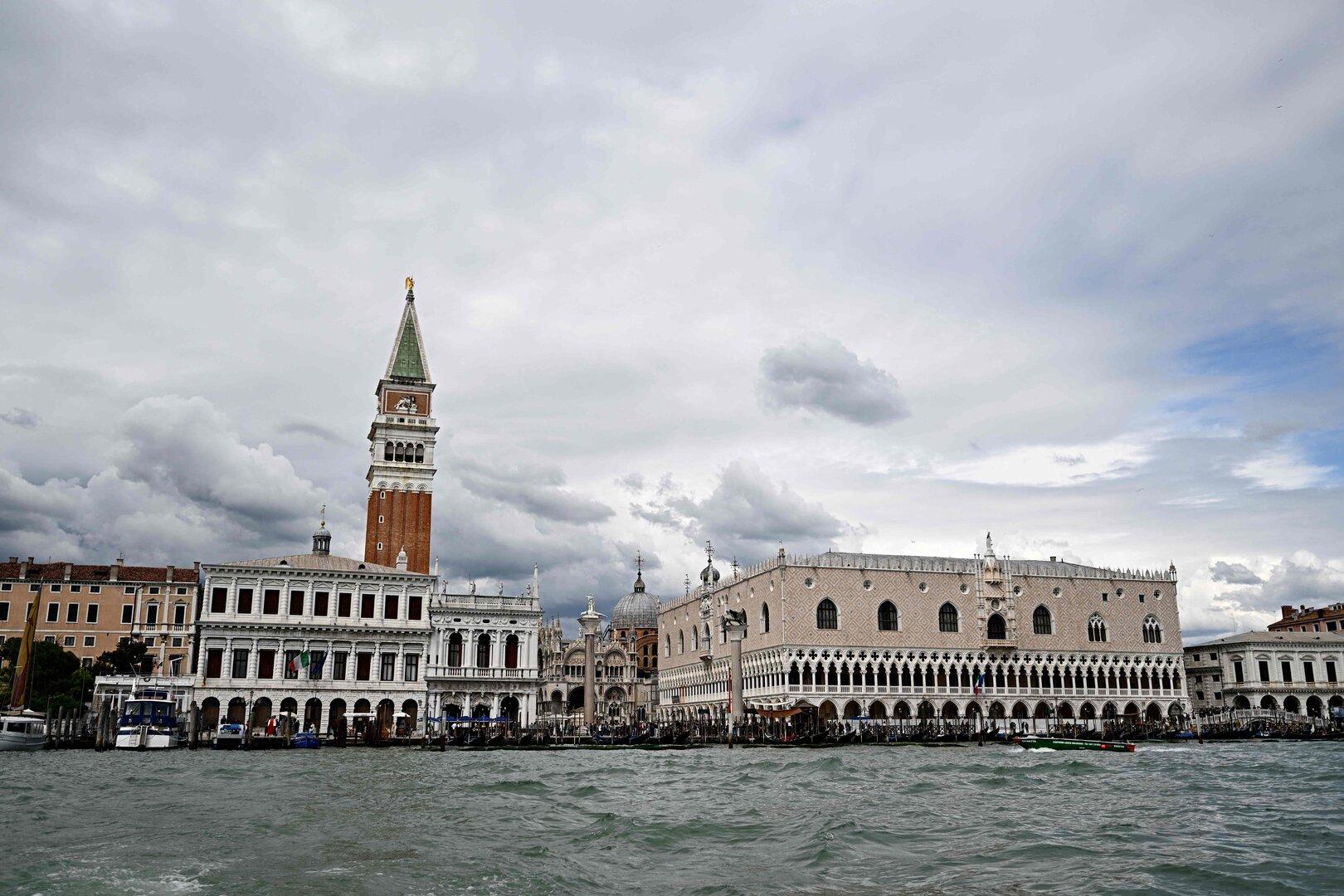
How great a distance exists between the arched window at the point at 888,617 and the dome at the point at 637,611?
140 ft

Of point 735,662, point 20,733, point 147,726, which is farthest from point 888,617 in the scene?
point 20,733

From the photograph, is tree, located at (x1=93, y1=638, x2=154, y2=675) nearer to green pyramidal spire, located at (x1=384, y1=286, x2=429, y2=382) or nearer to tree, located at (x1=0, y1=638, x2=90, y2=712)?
tree, located at (x1=0, y1=638, x2=90, y2=712)

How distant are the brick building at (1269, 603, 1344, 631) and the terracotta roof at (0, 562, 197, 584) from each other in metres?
79.6

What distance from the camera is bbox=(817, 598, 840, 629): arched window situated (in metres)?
66.6

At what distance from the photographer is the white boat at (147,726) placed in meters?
44.2

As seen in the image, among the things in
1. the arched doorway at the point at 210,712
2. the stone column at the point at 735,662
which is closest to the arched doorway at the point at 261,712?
the arched doorway at the point at 210,712

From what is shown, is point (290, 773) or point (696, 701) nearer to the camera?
point (290, 773)

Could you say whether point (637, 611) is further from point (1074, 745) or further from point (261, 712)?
point (1074, 745)

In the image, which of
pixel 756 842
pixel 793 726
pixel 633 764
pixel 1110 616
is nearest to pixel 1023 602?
pixel 1110 616

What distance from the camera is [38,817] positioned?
2062cm

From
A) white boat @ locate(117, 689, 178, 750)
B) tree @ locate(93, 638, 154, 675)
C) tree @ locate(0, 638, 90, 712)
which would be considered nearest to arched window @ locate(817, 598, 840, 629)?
white boat @ locate(117, 689, 178, 750)

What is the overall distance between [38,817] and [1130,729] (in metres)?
57.2

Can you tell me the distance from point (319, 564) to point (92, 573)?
69.3ft

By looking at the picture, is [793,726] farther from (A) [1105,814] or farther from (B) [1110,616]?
(A) [1105,814]
